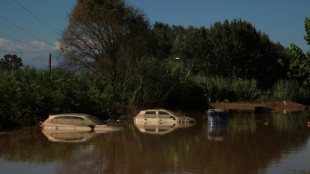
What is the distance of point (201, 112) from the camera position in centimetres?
5038

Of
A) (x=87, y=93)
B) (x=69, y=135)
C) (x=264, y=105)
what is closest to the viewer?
(x=69, y=135)

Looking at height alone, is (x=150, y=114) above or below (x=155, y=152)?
above

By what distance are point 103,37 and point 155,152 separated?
88.7 ft

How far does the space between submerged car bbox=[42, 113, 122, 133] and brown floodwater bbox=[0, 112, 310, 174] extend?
3.18 feet

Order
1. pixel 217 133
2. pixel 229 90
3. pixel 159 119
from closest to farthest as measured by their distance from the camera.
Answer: pixel 217 133
pixel 159 119
pixel 229 90

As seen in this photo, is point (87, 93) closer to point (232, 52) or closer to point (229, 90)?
point (229, 90)

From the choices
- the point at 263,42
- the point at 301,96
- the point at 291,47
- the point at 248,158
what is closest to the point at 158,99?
the point at 291,47

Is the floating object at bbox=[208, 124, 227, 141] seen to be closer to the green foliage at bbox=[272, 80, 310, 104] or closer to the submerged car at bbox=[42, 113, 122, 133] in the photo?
the submerged car at bbox=[42, 113, 122, 133]

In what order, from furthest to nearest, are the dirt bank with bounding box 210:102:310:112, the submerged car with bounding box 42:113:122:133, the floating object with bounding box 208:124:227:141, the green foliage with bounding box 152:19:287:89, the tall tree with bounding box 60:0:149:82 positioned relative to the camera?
the green foliage with bounding box 152:19:287:89
the dirt bank with bounding box 210:102:310:112
the tall tree with bounding box 60:0:149:82
the submerged car with bounding box 42:113:122:133
the floating object with bounding box 208:124:227:141

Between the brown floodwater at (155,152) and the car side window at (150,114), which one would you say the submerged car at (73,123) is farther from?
the car side window at (150,114)

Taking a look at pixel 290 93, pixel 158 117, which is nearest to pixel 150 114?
pixel 158 117

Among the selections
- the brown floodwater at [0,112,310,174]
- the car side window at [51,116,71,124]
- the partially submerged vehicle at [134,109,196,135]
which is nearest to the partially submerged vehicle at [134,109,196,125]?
the partially submerged vehicle at [134,109,196,135]

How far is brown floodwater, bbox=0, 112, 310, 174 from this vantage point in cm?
1528

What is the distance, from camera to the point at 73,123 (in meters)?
28.3
